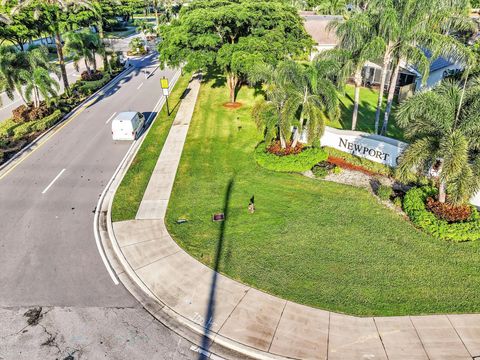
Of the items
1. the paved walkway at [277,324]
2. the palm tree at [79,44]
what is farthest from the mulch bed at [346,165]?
the palm tree at [79,44]

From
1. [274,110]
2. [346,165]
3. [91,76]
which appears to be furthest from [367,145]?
[91,76]

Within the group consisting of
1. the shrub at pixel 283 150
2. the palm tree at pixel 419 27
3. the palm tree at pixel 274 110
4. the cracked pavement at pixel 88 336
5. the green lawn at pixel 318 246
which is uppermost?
the palm tree at pixel 419 27

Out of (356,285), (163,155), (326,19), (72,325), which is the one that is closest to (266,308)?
(356,285)

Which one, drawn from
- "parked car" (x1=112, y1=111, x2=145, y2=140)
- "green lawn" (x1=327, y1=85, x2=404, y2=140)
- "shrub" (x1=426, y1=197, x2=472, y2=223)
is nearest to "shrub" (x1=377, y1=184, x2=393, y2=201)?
"shrub" (x1=426, y1=197, x2=472, y2=223)

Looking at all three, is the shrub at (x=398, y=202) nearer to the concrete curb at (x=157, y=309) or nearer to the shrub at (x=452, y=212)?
the shrub at (x=452, y=212)

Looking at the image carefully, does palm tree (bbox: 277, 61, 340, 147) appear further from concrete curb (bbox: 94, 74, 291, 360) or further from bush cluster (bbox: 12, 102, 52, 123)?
bush cluster (bbox: 12, 102, 52, 123)

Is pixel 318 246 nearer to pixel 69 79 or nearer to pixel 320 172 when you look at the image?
pixel 320 172
